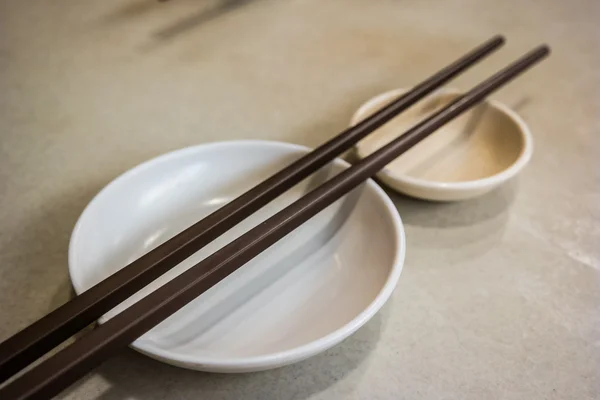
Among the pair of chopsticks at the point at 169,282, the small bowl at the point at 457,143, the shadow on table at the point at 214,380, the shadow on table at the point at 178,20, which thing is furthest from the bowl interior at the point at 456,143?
the shadow on table at the point at 178,20

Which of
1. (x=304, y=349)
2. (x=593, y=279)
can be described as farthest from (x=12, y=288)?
(x=593, y=279)

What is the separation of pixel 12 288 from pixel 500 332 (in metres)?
0.58

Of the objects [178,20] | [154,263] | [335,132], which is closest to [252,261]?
[154,263]

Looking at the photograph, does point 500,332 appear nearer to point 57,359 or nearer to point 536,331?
point 536,331

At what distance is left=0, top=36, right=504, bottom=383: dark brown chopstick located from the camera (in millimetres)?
445

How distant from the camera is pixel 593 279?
2.22 ft

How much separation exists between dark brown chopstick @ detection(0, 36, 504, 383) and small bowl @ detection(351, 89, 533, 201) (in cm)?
8

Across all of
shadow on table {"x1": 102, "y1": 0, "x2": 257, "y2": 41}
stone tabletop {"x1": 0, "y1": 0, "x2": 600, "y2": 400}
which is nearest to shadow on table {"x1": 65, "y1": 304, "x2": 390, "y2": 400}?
stone tabletop {"x1": 0, "y1": 0, "x2": 600, "y2": 400}

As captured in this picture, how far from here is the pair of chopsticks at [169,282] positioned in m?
0.42

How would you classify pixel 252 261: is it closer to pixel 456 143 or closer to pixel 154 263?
pixel 154 263

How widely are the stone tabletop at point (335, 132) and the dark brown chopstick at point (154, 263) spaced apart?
0.10 metres

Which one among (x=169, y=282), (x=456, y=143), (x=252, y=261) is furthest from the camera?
(x=456, y=143)

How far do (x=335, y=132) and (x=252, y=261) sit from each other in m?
0.35

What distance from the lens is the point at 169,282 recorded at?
0.50 metres
